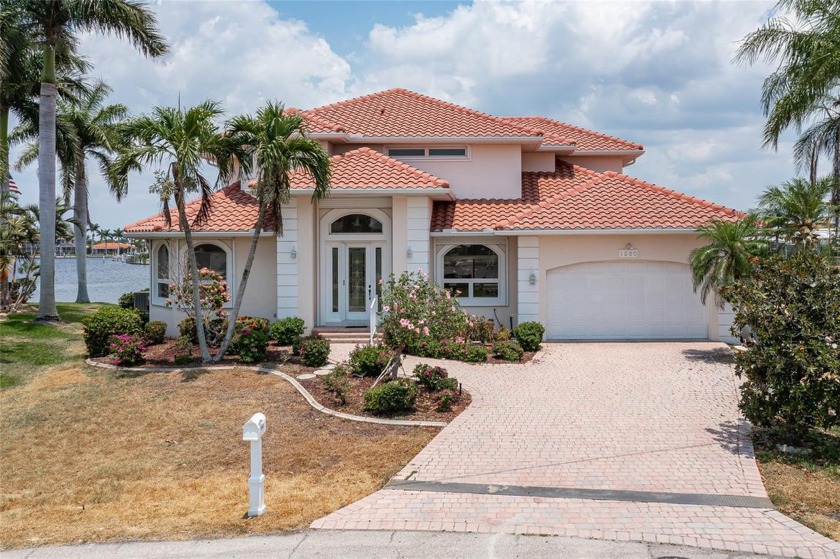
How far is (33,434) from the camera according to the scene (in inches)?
423

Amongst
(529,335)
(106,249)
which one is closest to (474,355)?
(529,335)

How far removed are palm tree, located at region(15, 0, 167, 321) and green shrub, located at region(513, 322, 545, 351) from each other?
42.9 ft

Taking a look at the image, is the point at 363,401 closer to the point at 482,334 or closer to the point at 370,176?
the point at 482,334

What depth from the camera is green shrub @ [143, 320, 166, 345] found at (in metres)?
17.7

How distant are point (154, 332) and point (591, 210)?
487 inches

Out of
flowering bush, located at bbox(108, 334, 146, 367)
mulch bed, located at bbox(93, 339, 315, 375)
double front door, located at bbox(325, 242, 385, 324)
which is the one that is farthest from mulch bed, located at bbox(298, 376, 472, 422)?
double front door, located at bbox(325, 242, 385, 324)

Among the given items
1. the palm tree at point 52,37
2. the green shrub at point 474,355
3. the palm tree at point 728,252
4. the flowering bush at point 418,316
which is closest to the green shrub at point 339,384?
the flowering bush at point 418,316

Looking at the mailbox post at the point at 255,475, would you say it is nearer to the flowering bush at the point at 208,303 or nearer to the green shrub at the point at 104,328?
the flowering bush at the point at 208,303

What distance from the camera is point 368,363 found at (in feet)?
43.7

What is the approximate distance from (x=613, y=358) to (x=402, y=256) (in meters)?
6.12

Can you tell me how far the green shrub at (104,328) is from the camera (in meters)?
16.3

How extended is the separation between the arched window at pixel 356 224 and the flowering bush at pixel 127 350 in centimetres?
610

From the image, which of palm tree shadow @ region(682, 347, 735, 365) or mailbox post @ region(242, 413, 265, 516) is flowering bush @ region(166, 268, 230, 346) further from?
palm tree shadow @ region(682, 347, 735, 365)

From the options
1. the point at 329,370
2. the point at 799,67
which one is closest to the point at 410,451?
the point at 329,370
